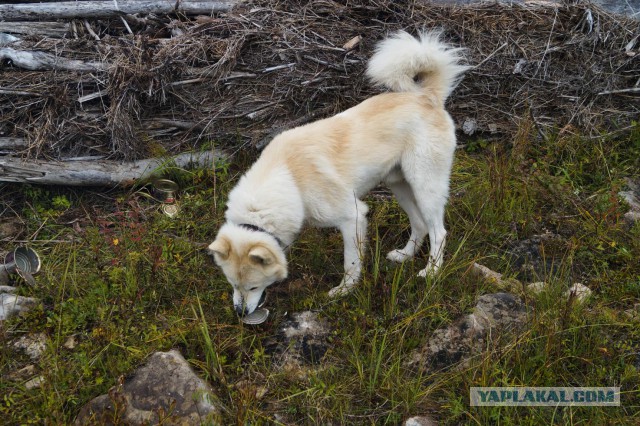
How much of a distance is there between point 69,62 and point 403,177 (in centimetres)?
332

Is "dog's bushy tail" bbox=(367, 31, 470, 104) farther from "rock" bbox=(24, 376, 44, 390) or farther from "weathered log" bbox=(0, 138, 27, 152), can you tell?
"weathered log" bbox=(0, 138, 27, 152)

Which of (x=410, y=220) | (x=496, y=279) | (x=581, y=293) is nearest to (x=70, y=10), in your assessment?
(x=410, y=220)

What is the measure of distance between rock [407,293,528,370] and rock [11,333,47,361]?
2297 mm

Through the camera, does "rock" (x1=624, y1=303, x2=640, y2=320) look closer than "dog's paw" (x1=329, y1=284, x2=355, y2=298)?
Yes

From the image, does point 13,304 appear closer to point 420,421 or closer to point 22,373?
point 22,373

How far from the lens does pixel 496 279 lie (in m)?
3.95

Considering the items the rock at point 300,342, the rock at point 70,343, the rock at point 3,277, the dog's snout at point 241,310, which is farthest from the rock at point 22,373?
the rock at point 300,342

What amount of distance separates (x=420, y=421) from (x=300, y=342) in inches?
36.6

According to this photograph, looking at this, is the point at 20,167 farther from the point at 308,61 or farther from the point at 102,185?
→ the point at 308,61

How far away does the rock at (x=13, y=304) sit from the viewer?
3.68 meters

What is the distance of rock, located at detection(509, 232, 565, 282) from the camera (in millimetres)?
4180

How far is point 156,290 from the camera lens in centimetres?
399

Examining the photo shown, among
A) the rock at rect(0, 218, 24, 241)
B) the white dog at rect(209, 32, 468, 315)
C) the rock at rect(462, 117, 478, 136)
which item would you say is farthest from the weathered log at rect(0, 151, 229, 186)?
the rock at rect(462, 117, 478, 136)

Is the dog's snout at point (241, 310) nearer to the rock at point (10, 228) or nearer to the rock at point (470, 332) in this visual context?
the rock at point (470, 332)
